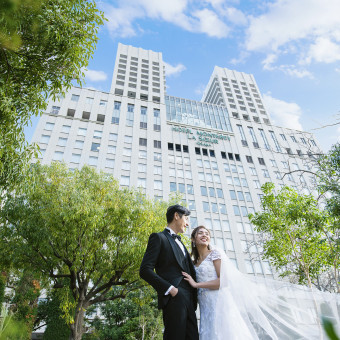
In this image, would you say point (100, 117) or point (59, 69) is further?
point (100, 117)

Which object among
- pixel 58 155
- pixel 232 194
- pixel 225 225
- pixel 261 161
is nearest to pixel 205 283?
pixel 225 225

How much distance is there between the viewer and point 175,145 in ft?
126

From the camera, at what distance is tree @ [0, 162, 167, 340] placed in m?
9.29

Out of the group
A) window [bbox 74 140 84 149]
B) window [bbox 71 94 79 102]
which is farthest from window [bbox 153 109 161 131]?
window [bbox 71 94 79 102]

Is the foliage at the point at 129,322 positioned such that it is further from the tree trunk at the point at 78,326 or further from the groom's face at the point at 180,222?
the groom's face at the point at 180,222

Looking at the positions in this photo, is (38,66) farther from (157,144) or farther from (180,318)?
(157,144)

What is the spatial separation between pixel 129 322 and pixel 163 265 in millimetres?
16554

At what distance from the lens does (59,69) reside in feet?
16.5

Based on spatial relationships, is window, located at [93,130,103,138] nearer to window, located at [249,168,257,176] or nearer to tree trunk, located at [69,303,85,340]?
window, located at [249,168,257,176]

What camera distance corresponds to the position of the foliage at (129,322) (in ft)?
50.3

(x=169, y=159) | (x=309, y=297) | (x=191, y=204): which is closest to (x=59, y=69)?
(x=309, y=297)

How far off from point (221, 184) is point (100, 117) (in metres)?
20.6

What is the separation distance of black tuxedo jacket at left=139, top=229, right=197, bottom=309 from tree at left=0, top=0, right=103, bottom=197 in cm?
346

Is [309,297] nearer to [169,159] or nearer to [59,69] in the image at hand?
[59,69]
